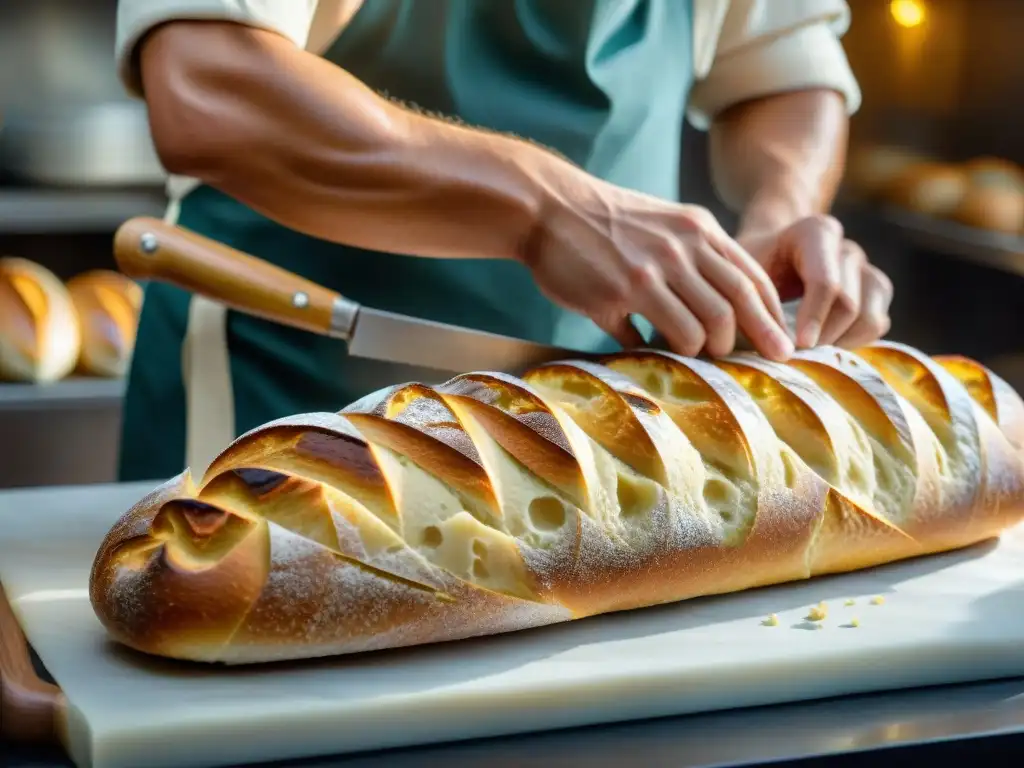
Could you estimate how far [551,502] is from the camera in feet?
2.87

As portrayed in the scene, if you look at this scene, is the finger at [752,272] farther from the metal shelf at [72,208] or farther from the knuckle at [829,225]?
the metal shelf at [72,208]

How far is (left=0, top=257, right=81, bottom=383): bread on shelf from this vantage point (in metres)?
2.42

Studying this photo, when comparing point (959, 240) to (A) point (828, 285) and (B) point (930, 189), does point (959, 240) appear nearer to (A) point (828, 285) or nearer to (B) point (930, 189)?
(B) point (930, 189)

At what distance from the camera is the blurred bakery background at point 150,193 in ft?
8.23

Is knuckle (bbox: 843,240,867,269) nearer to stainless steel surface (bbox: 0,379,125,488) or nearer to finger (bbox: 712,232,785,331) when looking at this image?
finger (bbox: 712,232,785,331)

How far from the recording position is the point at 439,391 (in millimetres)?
944

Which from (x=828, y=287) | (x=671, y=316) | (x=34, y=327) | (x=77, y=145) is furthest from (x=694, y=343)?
(x=77, y=145)

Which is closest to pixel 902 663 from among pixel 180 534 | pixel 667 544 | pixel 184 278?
pixel 667 544

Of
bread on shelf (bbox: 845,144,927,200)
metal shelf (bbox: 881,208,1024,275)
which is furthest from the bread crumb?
bread on shelf (bbox: 845,144,927,200)

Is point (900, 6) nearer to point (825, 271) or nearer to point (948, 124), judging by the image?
point (948, 124)

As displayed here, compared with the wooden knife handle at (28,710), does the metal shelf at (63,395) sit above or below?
below

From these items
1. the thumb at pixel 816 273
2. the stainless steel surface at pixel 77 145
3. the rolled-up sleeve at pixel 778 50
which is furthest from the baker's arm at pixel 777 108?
the stainless steel surface at pixel 77 145

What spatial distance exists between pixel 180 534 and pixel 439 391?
231 millimetres

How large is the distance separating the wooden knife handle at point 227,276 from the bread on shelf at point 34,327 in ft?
4.71
